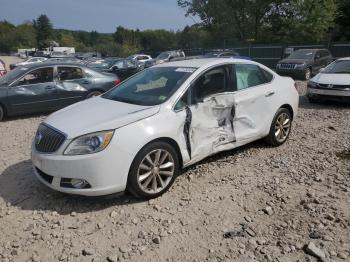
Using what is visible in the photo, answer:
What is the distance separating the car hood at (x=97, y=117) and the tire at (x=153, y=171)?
40cm

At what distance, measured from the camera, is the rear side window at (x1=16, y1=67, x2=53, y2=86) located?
8.95 meters

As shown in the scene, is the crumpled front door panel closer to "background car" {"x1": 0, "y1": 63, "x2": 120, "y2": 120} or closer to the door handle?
the door handle

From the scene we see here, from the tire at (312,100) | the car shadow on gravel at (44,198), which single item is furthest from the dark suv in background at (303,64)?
the car shadow on gravel at (44,198)

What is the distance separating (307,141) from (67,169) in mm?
4443

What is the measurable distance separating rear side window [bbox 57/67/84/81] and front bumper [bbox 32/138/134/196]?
5923 mm

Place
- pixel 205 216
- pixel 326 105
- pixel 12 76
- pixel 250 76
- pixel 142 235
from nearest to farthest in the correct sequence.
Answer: pixel 142 235, pixel 205 216, pixel 250 76, pixel 12 76, pixel 326 105

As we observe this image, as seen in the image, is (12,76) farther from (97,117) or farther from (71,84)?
(97,117)

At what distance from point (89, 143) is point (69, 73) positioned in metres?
6.28

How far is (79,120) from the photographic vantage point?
4211 mm

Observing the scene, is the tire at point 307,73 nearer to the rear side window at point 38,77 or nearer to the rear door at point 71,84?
the rear door at point 71,84

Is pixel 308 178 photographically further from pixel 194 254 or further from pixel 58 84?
pixel 58 84

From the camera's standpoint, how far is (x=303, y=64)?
1697cm

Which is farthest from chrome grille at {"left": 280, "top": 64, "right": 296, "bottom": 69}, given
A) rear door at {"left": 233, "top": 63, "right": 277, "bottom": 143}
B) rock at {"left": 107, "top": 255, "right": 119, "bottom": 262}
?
rock at {"left": 107, "top": 255, "right": 119, "bottom": 262}

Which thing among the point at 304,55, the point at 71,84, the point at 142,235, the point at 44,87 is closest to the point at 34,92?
the point at 44,87
